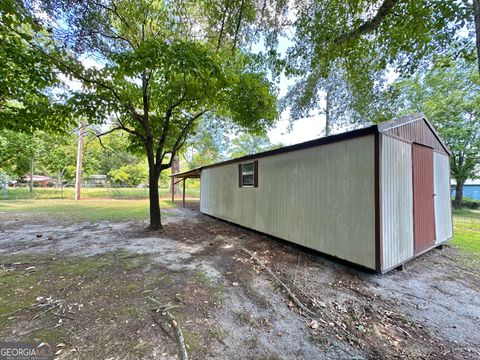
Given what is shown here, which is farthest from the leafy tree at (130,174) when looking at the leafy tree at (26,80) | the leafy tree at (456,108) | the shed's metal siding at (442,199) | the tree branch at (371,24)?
the leafy tree at (456,108)

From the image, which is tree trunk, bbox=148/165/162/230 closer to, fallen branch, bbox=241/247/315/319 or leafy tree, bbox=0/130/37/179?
fallen branch, bbox=241/247/315/319

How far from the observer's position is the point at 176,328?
2098 millimetres

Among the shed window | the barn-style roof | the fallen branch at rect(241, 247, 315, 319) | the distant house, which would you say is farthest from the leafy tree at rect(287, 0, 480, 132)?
the distant house

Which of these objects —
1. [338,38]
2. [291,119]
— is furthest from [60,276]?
[291,119]

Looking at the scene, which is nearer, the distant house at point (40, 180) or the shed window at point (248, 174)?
the shed window at point (248, 174)

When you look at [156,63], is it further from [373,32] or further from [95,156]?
[95,156]

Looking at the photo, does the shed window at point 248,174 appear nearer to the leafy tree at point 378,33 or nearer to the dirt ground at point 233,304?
the dirt ground at point 233,304

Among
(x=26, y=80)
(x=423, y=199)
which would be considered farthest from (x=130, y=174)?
(x=423, y=199)

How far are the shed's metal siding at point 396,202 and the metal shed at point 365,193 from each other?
0.05 ft

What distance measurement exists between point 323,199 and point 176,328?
3.29 meters

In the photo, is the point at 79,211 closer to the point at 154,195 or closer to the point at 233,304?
the point at 154,195

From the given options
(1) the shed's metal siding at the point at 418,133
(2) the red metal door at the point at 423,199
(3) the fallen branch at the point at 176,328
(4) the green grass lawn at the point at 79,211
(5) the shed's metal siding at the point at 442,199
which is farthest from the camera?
(4) the green grass lawn at the point at 79,211

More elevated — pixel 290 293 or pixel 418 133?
pixel 418 133

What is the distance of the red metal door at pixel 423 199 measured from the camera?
4.06 meters
